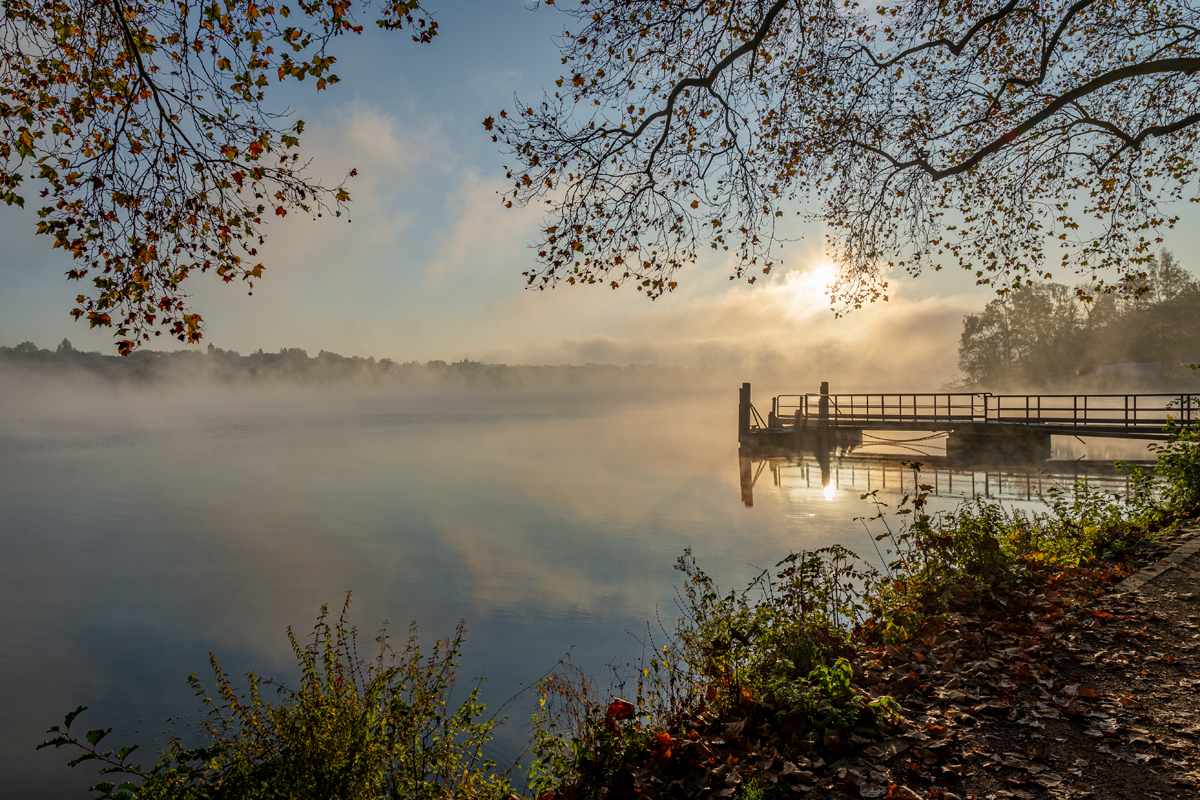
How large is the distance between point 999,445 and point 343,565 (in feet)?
92.5

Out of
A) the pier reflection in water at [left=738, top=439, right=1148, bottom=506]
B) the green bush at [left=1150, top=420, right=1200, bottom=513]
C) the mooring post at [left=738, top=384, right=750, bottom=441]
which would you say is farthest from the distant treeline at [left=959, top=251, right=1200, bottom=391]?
the green bush at [left=1150, top=420, right=1200, bottom=513]

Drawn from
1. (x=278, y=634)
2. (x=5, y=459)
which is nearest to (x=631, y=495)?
(x=278, y=634)

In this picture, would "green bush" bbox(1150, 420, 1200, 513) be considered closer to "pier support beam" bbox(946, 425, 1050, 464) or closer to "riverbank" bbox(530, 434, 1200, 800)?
"riverbank" bbox(530, 434, 1200, 800)

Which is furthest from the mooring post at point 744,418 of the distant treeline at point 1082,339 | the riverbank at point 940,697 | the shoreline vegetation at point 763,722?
the distant treeline at point 1082,339

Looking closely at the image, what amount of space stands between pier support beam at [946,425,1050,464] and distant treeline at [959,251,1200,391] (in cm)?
4950

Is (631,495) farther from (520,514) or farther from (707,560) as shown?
(707,560)

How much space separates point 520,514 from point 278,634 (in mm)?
12357

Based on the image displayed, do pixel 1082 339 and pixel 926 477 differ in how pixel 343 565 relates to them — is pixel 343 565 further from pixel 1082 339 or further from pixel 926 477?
pixel 1082 339

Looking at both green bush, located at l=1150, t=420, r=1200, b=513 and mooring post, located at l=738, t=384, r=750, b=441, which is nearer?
green bush, located at l=1150, t=420, r=1200, b=513

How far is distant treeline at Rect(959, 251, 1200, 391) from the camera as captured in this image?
63.0 meters

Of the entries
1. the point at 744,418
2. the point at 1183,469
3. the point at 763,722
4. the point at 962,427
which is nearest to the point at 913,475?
the point at 962,427

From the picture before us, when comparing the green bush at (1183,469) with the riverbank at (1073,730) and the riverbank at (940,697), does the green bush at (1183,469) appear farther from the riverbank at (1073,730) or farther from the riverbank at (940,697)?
the riverbank at (1073,730)

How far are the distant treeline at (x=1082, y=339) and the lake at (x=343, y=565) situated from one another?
43.6m

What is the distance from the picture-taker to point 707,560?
16.2m
